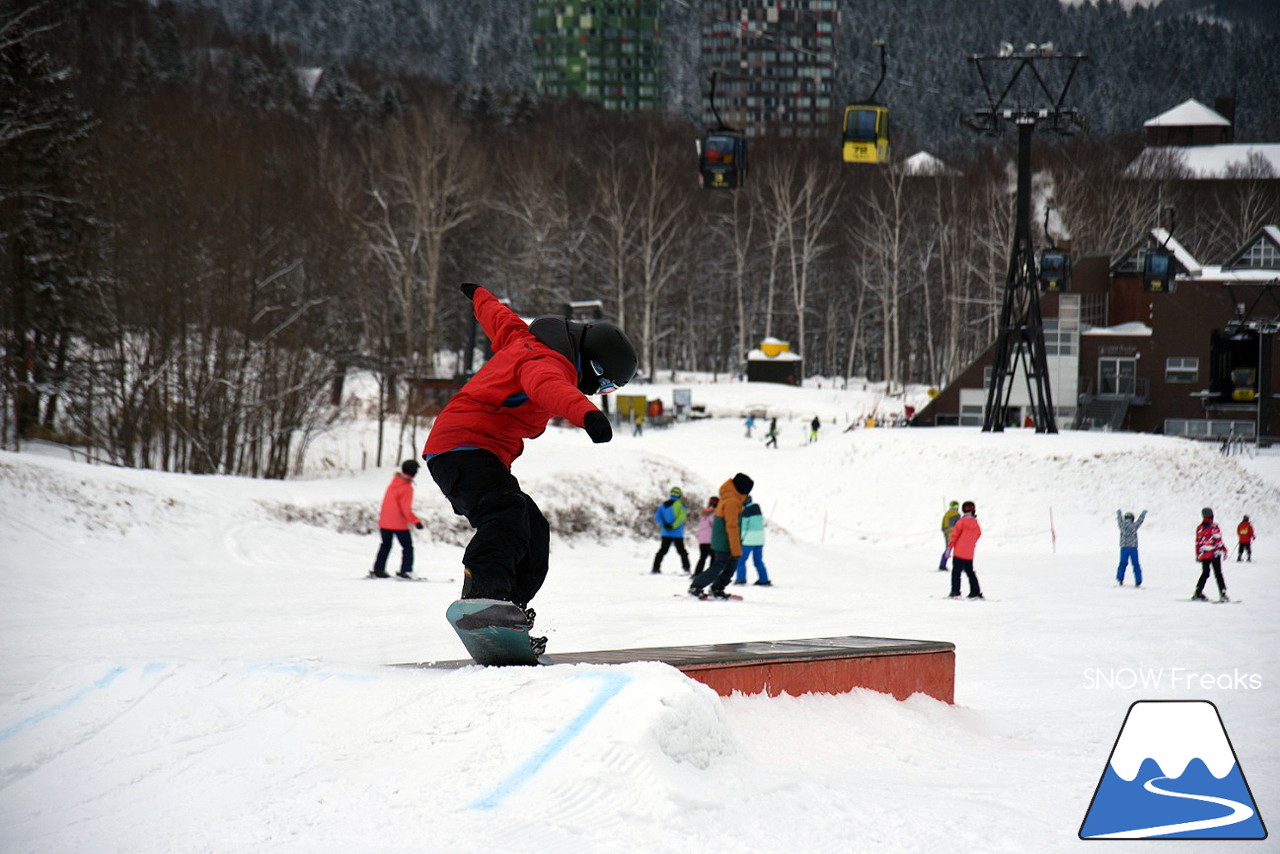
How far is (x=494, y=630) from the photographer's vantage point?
4445 millimetres

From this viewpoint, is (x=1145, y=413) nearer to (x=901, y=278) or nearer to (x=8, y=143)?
(x=901, y=278)

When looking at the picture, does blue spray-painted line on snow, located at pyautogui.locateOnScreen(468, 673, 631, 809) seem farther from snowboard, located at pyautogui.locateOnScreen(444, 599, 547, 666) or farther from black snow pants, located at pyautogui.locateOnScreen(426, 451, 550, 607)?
black snow pants, located at pyautogui.locateOnScreen(426, 451, 550, 607)

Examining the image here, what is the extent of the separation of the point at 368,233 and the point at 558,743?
40.4 meters

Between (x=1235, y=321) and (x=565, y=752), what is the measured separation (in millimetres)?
38252

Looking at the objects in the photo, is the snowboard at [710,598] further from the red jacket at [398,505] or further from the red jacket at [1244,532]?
the red jacket at [1244,532]

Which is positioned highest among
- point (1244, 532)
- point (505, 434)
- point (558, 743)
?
point (505, 434)

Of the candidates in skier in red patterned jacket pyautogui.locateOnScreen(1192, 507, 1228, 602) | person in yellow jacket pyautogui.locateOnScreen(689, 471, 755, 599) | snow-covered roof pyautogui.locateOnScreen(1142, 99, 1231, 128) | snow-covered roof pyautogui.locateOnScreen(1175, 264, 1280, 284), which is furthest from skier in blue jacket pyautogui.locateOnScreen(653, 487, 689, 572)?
snow-covered roof pyautogui.locateOnScreen(1142, 99, 1231, 128)

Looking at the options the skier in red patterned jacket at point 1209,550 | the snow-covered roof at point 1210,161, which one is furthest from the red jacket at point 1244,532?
the snow-covered roof at point 1210,161

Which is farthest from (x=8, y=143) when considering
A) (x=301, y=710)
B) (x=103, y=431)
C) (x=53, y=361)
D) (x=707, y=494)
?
(x=301, y=710)

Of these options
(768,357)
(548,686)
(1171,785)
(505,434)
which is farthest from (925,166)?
(548,686)

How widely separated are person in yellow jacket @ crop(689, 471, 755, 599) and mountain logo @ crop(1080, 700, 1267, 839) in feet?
27.2

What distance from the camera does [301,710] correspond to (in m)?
4.11

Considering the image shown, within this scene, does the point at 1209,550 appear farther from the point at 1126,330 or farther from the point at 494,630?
the point at 1126,330

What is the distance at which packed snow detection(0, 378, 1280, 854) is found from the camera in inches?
139
